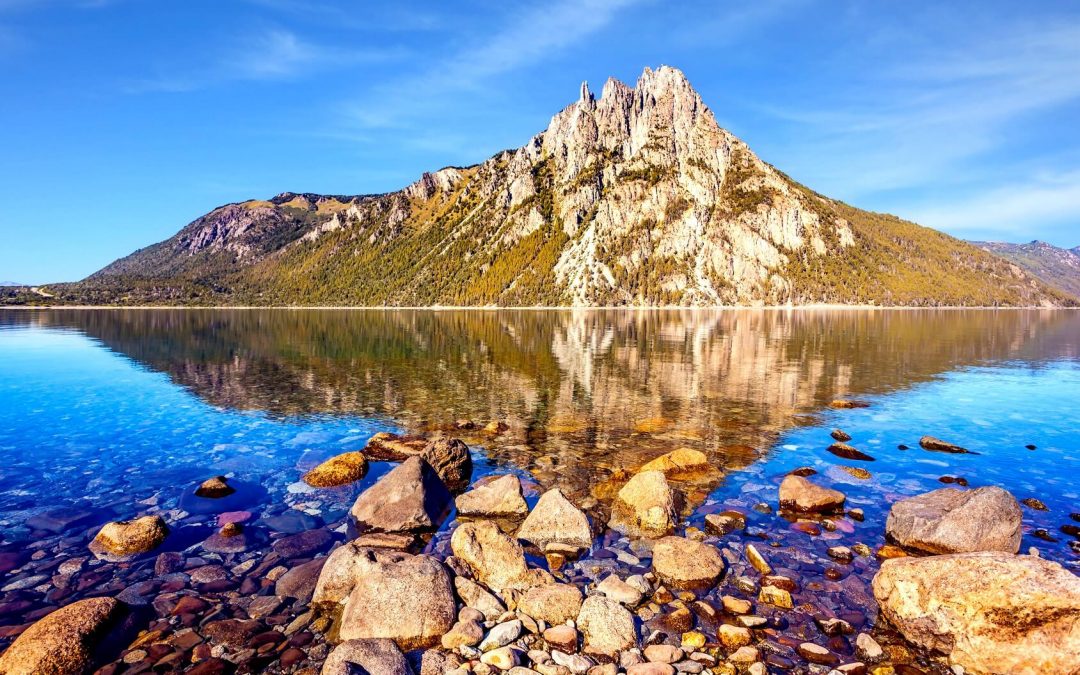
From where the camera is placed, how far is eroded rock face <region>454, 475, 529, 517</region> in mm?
20375

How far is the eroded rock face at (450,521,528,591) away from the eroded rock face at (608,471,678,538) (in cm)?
454

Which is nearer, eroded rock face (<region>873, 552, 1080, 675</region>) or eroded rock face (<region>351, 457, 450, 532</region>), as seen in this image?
eroded rock face (<region>873, 552, 1080, 675</region>)

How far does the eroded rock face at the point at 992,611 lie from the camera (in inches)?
455

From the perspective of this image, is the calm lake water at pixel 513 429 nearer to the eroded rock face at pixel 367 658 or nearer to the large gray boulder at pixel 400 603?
the large gray boulder at pixel 400 603

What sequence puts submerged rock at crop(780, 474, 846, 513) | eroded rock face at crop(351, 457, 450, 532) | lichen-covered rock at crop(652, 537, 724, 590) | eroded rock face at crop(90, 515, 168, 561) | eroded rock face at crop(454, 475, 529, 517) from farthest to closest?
eroded rock face at crop(454, 475, 529, 517) < submerged rock at crop(780, 474, 846, 513) < eroded rock face at crop(351, 457, 450, 532) < eroded rock face at crop(90, 515, 168, 561) < lichen-covered rock at crop(652, 537, 724, 590)

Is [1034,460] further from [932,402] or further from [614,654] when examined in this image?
[614,654]

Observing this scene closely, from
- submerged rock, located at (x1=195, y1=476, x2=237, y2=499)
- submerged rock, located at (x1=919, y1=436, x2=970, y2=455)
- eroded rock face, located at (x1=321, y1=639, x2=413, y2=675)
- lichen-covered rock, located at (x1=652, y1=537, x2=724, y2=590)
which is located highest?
submerged rock, located at (x1=919, y1=436, x2=970, y2=455)

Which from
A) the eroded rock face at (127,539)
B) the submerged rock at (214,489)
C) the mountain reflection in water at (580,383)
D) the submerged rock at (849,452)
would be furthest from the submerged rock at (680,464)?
the eroded rock face at (127,539)

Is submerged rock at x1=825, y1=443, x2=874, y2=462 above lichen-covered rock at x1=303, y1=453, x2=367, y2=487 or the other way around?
above

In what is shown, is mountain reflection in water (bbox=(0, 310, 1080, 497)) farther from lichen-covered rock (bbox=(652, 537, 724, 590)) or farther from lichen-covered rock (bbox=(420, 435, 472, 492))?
lichen-covered rock (bbox=(652, 537, 724, 590))

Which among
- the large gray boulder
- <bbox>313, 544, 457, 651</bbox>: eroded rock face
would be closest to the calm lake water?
<bbox>313, 544, 457, 651</bbox>: eroded rock face

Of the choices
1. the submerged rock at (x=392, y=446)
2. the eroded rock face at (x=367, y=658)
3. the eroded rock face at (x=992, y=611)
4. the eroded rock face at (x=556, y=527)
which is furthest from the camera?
the submerged rock at (x=392, y=446)

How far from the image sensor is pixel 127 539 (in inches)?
683

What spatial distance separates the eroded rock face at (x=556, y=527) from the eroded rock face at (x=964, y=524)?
10252 mm
